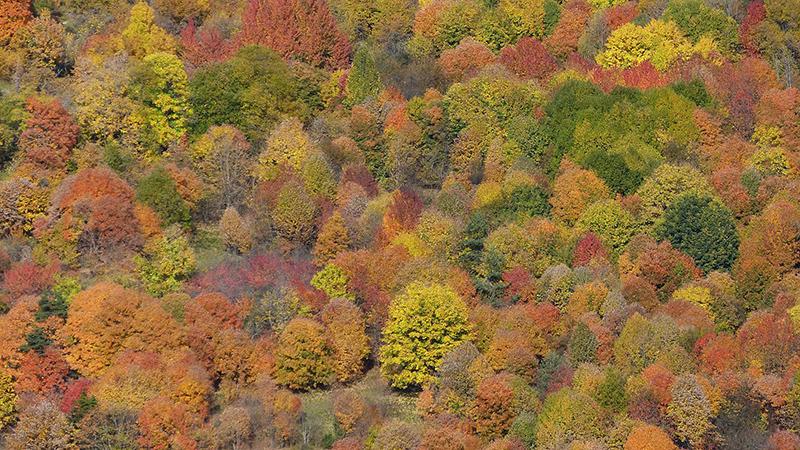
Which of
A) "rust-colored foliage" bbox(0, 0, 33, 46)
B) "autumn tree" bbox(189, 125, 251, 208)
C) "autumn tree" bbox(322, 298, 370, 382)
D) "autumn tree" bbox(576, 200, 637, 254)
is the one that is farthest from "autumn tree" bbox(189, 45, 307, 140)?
"autumn tree" bbox(576, 200, 637, 254)

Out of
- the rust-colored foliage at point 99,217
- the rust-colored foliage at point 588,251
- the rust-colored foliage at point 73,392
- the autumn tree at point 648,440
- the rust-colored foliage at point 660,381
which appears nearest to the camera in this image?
the autumn tree at point 648,440

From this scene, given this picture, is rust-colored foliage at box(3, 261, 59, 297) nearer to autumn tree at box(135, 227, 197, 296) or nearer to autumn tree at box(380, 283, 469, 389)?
autumn tree at box(135, 227, 197, 296)

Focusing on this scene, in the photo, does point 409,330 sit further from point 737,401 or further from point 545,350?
point 737,401

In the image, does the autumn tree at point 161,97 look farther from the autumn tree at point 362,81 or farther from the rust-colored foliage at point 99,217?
the autumn tree at point 362,81

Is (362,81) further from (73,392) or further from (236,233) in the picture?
(73,392)

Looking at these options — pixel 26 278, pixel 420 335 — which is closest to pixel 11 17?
pixel 26 278

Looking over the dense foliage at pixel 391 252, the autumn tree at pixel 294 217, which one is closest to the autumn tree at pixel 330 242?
the dense foliage at pixel 391 252

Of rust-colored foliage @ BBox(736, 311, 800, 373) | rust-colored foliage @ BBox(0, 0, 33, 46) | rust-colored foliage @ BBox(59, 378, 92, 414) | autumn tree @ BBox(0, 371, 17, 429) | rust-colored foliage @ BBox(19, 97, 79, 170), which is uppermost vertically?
rust-colored foliage @ BBox(0, 0, 33, 46)
